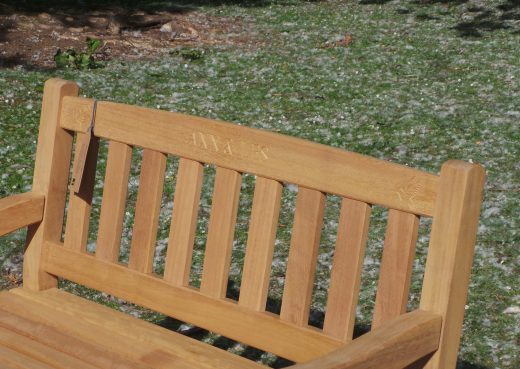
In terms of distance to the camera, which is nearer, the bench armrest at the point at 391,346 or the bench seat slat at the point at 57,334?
the bench armrest at the point at 391,346

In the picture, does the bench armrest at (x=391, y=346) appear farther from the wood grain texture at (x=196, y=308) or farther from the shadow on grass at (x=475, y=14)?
the shadow on grass at (x=475, y=14)

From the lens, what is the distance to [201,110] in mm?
9234

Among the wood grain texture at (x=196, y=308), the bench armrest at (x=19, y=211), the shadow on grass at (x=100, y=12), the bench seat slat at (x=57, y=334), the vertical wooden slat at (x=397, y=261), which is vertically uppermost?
the shadow on grass at (x=100, y=12)

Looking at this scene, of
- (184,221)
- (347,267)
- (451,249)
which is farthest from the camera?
(184,221)

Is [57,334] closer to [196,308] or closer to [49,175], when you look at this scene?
[196,308]

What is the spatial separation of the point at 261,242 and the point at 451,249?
73 centimetres

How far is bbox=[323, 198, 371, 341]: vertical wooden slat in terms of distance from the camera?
333 cm

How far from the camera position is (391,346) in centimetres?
293

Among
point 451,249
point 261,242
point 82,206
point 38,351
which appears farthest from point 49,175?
point 451,249

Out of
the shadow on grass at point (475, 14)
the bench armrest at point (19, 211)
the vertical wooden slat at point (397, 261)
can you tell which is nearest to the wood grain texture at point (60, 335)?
the bench armrest at point (19, 211)

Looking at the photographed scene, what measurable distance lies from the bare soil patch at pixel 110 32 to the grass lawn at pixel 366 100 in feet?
1.01

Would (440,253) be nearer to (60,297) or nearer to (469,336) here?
(60,297)

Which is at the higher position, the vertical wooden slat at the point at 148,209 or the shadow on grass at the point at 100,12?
the shadow on grass at the point at 100,12

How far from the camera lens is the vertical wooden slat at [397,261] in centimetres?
322
